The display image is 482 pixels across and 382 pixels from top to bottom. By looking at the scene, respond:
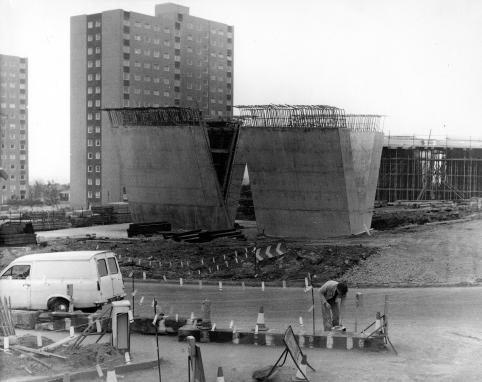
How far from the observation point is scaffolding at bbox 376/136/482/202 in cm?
7006

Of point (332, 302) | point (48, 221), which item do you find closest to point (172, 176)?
point (48, 221)

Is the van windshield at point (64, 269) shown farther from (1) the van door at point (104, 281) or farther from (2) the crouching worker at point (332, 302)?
(2) the crouching worker at point (332, 302)

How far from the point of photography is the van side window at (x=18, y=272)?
56.0ft

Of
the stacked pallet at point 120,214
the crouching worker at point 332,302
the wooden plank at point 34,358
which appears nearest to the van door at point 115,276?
the wooden plank at point 34,358

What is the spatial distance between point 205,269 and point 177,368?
1730 centimetres

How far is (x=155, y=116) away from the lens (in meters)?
45.0

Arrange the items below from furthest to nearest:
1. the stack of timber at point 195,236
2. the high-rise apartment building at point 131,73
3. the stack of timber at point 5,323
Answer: the high-rise apartment building at point 131,73, the stack of timber at point 195,236, the stack of timber at point 5,323

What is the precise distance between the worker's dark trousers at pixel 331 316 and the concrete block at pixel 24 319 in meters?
6.92

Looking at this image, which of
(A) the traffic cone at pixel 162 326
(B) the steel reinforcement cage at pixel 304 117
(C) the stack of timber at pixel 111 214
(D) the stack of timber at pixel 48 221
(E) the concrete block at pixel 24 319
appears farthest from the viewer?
(C) the stack of timber at pixel 111 214

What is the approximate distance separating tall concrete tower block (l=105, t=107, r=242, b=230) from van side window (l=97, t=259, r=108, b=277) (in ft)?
86.9

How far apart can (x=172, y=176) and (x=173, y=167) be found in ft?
2.24

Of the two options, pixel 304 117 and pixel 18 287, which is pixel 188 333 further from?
pixel 304 117

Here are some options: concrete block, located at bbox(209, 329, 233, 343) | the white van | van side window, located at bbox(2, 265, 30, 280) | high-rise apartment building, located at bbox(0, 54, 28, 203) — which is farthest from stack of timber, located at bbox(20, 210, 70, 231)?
high-rise apartment building, located at bbox(0, 54, 28, 203)

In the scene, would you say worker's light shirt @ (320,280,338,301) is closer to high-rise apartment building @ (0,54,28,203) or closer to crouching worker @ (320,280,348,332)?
crouching worker @ (320,280,348,332)
